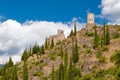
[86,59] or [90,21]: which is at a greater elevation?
[90,21]

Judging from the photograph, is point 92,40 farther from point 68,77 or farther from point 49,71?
point 68,77

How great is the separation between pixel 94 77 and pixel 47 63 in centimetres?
3624

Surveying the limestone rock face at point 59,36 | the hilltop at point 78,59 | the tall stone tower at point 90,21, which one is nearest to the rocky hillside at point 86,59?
the hilltop at point 78,59

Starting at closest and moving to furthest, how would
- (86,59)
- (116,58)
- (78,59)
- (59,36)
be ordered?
(116,58)
(86,59)
(78,59)
(59,36)

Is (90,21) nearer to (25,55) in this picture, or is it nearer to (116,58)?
(25,55)

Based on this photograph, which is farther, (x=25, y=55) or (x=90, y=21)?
(x=90, y=21)

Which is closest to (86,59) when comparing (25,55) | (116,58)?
(116,58)

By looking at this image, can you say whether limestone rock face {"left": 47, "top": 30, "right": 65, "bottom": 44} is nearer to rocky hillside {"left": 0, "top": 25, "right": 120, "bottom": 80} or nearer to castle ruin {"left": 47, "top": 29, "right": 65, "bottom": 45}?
castle ruin {"left": 47, "top": 29, "right": 65, "bottom": 45}

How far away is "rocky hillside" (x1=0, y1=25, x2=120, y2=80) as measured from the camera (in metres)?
108

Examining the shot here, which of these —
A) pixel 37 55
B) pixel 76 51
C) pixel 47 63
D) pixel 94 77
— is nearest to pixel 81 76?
pixel 94 77

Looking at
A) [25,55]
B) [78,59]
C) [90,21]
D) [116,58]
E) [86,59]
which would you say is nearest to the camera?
[116,58]

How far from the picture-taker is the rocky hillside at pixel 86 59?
107537mm

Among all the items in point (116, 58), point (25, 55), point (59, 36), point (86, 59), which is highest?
point (59, 36)

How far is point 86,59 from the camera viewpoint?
121m
